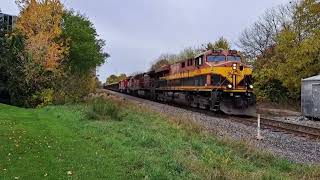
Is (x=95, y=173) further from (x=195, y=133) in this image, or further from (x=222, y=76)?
(x=222, y=76)

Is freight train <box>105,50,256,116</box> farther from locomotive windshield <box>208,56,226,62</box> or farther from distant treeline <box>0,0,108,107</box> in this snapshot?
distant treeline <box>0,0,108,107</box>

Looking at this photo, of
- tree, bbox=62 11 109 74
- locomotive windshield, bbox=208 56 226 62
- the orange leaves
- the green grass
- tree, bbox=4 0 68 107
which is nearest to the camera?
the green grass

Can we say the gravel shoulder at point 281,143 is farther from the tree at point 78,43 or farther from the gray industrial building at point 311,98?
the tree at point 78,43

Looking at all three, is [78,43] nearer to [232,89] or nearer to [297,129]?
[232,89]

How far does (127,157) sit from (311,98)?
2087 centimetres

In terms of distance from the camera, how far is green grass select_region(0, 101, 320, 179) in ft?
31.6

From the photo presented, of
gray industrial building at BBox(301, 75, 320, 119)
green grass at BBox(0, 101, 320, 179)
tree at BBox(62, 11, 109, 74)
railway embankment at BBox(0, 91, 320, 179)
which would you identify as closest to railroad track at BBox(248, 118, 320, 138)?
railway embankment at BBox(0, 91, 320, 179)

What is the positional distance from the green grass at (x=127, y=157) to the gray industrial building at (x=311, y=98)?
13.9 meters

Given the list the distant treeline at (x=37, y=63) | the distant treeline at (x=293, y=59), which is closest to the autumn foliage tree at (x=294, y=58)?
the distant treeline at (x=293, y=59)

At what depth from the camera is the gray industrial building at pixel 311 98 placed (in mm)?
28969

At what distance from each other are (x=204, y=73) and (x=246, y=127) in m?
9.95

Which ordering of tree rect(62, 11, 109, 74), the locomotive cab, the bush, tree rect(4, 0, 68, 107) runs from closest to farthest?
the bush → the locomotive cab → tree rect(4, 0, 68, 107) → tree rect(62, 11, 109, 74)

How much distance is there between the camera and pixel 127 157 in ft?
Answer: 38.0

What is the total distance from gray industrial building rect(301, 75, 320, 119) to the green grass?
45.5ft
